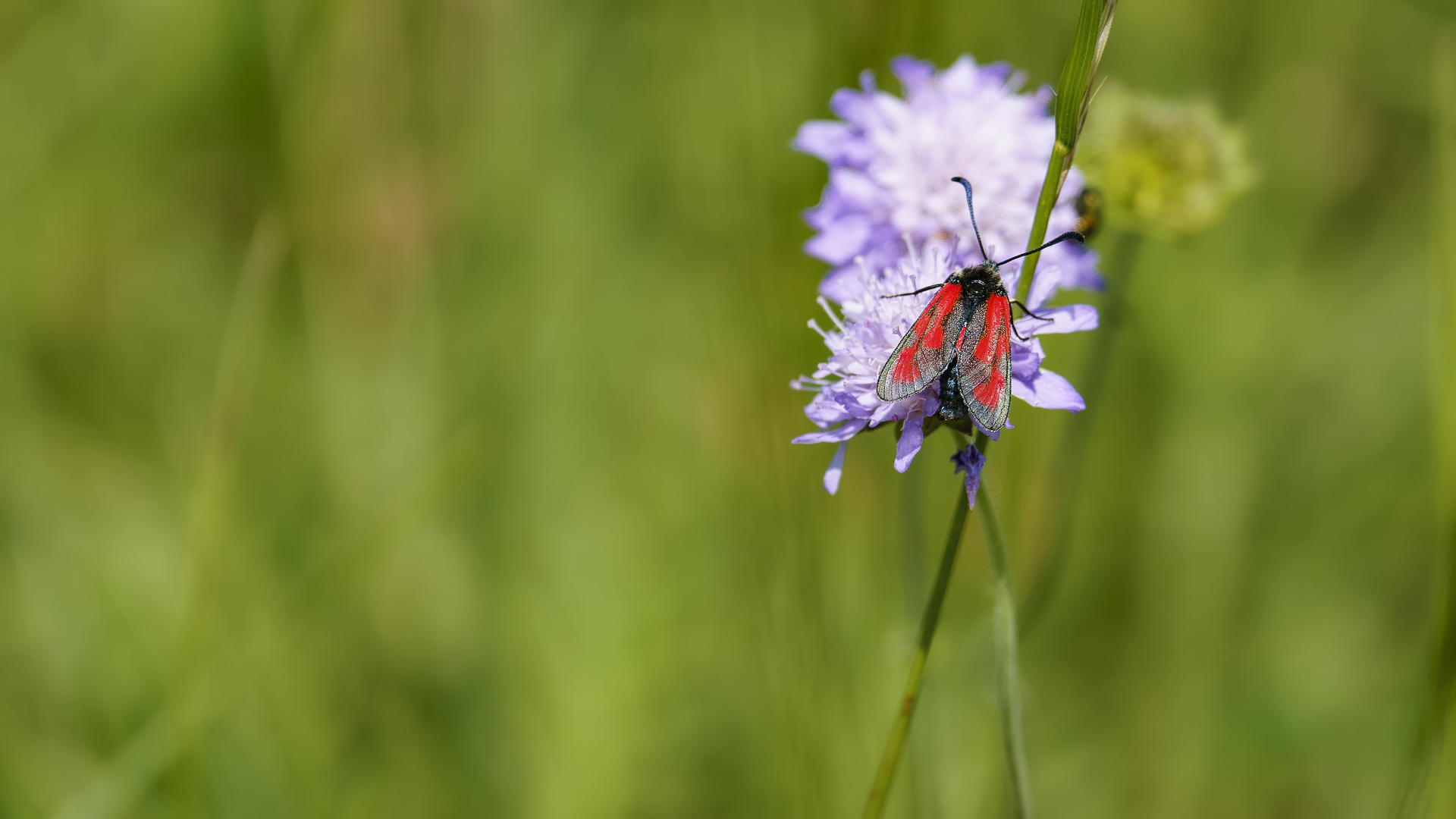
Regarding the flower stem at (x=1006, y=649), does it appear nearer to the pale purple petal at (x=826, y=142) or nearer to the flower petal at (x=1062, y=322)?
the flower petal at (x=1062, y=322)

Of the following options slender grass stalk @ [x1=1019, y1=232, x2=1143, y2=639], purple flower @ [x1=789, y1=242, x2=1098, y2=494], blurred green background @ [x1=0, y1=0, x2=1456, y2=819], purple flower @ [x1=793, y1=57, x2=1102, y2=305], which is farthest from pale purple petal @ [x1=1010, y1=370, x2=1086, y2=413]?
blurred green background @ [x1=0, y1=0, x2=1456, y2=819]

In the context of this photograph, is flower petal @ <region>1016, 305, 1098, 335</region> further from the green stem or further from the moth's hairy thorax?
the green stem

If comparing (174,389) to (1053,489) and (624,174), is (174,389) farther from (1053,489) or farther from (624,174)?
(1053,489)

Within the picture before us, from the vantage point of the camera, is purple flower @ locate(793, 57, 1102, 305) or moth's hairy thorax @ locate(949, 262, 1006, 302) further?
purple flower @ locate(793, 57, 1102, 305)

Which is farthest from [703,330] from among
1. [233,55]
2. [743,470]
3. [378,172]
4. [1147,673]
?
[233,55]

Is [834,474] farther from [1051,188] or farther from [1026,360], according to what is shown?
[1051,188]

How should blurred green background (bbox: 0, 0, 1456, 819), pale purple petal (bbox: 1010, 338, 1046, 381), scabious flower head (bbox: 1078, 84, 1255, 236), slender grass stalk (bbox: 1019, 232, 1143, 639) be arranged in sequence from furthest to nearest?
blurred green background (bbox: 0, 0, 1456, 819), scabious flower head (bbox: 1078, 84, 1255, 236), slender grass stalk (bbox: 1019, 232, 1143, 639), pale purple petal (bbox: 1010, 338, 1046, 381)
